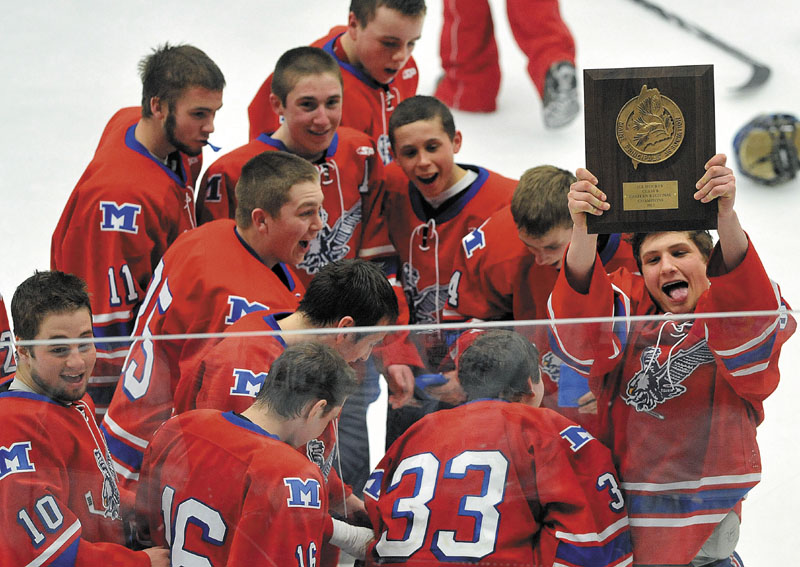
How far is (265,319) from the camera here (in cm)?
169

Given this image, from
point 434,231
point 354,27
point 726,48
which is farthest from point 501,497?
point 726,48

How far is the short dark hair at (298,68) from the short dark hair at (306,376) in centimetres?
105

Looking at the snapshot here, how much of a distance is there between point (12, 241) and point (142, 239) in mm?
1332

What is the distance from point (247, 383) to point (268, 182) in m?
0.66

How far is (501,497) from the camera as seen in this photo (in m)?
1.40

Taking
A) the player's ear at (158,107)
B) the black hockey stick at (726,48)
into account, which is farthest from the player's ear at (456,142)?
the black hockey stick at (726,48)

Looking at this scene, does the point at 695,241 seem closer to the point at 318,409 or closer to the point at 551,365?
the point at 551,365

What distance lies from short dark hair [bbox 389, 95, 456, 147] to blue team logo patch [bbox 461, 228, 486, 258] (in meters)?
0.26

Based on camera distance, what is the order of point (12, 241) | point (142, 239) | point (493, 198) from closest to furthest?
point (142, 239) → point (493, 198) → point (12, 241)

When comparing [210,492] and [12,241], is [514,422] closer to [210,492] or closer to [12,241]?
[210,492]

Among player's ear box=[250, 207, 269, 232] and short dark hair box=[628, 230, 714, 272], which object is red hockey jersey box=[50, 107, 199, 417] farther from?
short dark hair box=[628, 230, 714, 272]

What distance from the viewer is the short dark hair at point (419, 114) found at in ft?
7.39

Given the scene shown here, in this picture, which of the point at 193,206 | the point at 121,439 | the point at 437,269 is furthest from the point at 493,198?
the point at 121,439

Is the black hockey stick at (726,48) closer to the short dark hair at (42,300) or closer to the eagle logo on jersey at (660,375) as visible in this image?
the eagle logo on jersey at (660,375)
